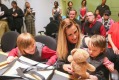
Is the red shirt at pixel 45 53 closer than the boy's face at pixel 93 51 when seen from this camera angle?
No

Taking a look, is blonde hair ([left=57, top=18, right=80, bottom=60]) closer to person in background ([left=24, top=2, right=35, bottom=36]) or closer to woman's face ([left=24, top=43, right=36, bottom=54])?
woman's face ([left=24, top=43, right=36, bottom=54])

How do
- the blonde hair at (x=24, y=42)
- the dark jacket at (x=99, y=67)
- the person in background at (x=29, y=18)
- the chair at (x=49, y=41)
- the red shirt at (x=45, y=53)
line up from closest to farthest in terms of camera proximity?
1. the dark jacket at (x=99, y=67)
2. the blonde hair at (x=24, y=42)
3. the red shirt at (x=45, y=53)
4. the chair at (x=49, y=41)
5. the person in background at (x=29, y=18)

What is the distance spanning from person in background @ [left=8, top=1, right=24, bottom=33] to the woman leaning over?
442 centimetres

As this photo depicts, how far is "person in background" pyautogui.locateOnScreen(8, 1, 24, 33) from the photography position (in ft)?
20.1

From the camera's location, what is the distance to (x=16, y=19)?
20.4 ft

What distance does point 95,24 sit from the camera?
4.26m

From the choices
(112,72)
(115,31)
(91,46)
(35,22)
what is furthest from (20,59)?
(35,22)

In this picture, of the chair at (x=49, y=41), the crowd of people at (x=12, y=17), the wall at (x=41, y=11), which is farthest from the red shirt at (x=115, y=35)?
the wall at (x=41, y=11)

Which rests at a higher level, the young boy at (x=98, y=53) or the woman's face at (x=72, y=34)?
the woman's face at (x=72, y=34)

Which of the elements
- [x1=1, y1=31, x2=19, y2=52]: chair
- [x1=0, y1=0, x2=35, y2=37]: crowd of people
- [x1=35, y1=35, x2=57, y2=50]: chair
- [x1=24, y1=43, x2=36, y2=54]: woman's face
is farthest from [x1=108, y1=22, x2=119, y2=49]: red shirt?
[x1=0, y1=0, x2=35, y2=37]: crowd of people

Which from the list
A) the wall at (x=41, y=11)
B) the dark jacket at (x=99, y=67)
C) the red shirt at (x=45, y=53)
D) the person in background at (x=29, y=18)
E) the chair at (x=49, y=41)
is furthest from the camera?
the wall at (x=41, y=11)

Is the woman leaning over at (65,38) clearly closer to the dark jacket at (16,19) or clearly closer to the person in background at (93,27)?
the person in background at (93,27)

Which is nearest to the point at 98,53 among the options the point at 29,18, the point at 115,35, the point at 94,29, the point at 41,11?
the point at 115,35

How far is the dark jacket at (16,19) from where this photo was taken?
6.12m
